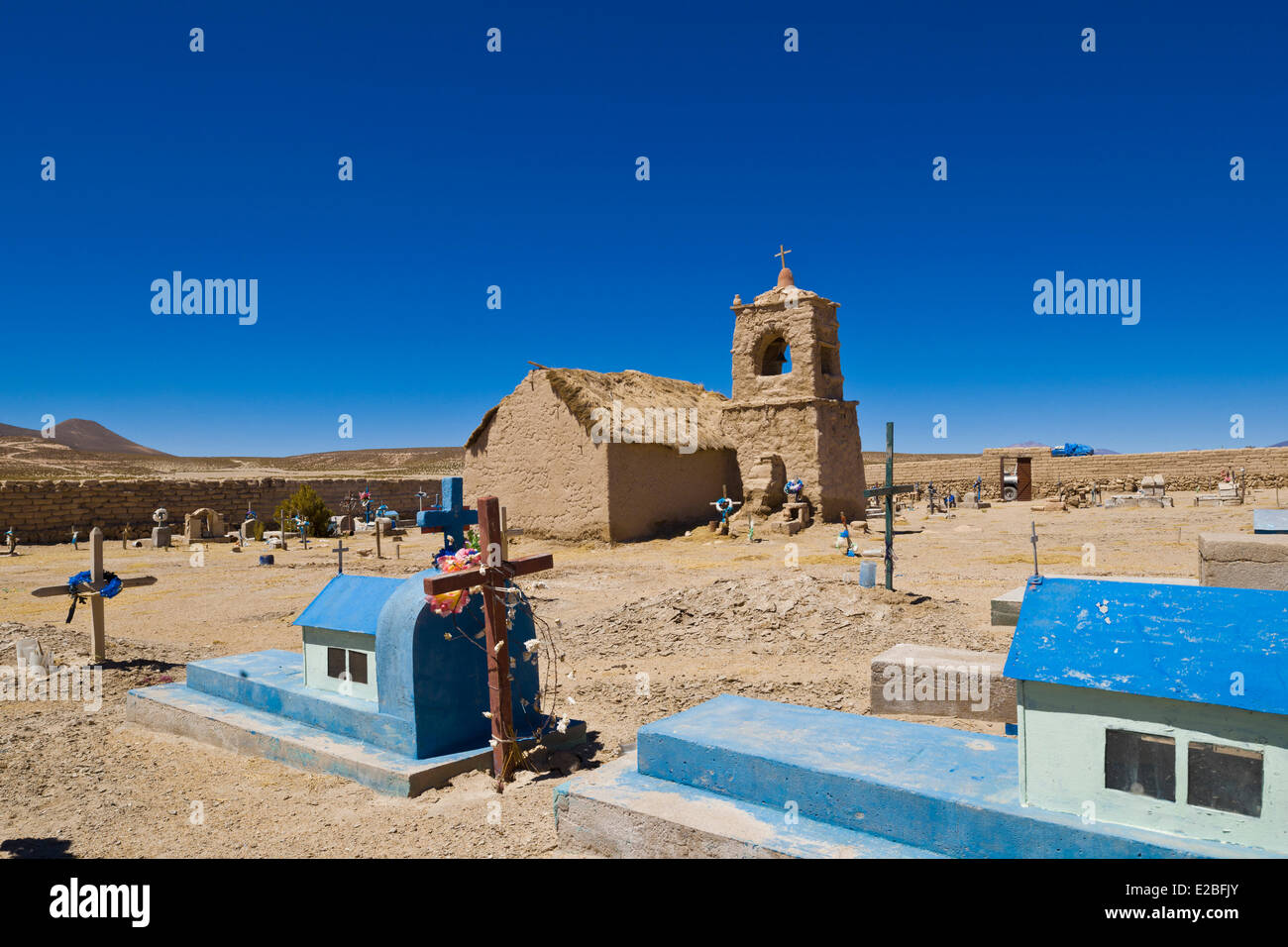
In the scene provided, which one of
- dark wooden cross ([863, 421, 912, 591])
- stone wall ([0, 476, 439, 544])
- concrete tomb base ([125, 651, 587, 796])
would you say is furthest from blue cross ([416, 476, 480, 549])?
stone wall ([0, 476, 439, 544])

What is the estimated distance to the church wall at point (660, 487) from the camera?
22.1 m

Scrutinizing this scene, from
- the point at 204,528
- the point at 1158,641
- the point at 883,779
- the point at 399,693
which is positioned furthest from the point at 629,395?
the point at 1158,641

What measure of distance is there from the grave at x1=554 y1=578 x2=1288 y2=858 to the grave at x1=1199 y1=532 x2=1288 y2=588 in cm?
299

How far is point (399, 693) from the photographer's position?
6.47 metres

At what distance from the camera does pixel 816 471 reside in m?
23.6

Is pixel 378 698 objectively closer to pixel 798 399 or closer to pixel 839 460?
pixel 798 399

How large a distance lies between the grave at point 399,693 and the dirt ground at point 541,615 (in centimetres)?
21

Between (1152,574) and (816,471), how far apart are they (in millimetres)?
11390

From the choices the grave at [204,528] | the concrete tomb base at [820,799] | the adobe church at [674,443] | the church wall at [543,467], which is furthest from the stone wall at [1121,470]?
the concrete tomb base at [820,799]

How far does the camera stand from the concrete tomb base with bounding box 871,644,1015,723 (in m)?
7.43

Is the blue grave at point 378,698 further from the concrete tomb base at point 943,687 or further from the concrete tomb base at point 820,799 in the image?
the concrete tomb base at point 943,687
